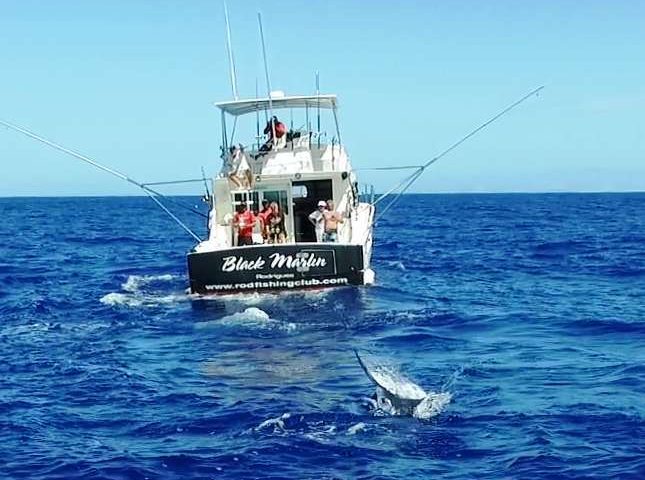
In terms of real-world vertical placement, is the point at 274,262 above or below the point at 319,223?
below

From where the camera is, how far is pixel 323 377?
1271 cm

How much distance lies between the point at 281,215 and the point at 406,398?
1278cm

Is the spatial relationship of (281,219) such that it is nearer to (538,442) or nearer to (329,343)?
(329,343)

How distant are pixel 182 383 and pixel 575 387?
17.3 feet

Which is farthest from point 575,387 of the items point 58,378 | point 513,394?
point 58,378

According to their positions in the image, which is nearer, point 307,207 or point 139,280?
point 139,280

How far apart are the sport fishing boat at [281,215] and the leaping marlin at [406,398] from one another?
27.0 ft

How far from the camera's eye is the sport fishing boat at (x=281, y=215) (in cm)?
2003

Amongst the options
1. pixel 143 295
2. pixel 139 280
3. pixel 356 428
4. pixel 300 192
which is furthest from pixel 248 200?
pixel 356 428

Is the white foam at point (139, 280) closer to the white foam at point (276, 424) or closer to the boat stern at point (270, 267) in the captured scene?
the boat stern at point (270, 267)

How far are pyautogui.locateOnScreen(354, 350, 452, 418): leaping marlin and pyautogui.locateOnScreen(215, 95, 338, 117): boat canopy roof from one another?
1393 centimetres

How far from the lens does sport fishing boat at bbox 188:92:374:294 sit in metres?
20.0

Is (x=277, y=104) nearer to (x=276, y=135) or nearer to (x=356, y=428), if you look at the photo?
(x=276, y=135)

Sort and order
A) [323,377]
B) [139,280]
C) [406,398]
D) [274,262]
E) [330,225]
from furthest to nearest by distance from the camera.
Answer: [139,280], [330,225], [274,262], [323,377], [406,398]
